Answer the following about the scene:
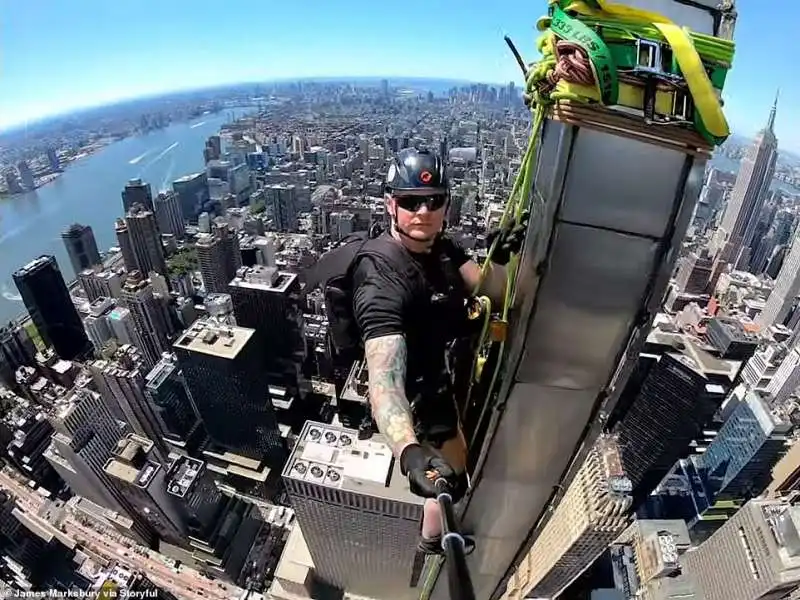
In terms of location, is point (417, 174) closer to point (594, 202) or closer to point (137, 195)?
point (594, 202)

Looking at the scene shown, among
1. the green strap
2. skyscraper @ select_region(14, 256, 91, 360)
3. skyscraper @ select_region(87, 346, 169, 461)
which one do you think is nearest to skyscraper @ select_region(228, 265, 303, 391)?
skyscraper @ select_region(87, 346, 169, 461)

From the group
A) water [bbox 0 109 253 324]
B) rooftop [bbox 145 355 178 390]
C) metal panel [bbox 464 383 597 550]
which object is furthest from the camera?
A: water [bbox 0 109 253 324]

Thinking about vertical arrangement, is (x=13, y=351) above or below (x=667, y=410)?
below

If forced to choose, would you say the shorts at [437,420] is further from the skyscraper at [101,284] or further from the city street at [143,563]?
the skyscraper at [101,284]

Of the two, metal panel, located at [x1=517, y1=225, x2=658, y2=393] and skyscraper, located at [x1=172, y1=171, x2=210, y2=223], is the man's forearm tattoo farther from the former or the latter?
skyscraper, located at [x1=172, y1=171, x2=210, y2=223]

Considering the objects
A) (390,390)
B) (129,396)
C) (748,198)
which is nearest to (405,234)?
(390,390)

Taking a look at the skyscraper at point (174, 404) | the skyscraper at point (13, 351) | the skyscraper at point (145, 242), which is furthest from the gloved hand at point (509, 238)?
the skyscraper at point (145, 242)
